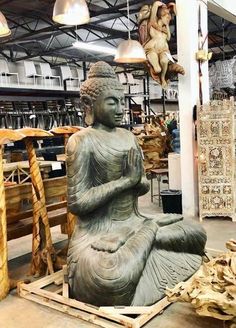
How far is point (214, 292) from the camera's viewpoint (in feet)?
7.30

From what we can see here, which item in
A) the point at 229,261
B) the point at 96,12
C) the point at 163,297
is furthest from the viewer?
the point at 96,12

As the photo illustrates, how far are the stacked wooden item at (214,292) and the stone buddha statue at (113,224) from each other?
1.17ft

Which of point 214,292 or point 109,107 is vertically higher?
point 109,107

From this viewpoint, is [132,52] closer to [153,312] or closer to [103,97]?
[103,97]

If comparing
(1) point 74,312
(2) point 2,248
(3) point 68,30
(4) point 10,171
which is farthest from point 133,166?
(3) point 68,30

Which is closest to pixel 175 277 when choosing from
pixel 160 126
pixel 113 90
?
pixel 113 90

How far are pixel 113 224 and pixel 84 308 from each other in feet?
1.97

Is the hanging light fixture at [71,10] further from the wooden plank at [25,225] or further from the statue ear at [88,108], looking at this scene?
the wooden plank at [25,225]

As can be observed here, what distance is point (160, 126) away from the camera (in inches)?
417

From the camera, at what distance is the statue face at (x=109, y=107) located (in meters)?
2.81

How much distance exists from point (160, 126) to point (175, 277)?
801cm

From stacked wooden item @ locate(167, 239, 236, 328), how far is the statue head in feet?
4.04

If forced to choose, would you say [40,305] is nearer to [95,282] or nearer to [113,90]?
[95,282]

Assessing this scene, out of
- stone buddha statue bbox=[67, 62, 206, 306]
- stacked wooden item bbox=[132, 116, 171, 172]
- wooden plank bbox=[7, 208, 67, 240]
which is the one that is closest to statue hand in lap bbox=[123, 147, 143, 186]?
stone buddha statue bbox=[67, 62, 206, 306]
